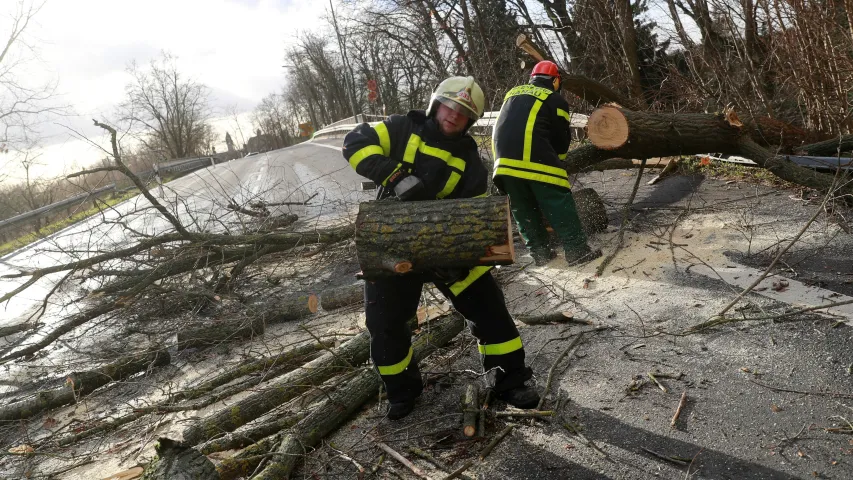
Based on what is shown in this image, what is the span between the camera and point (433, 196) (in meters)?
2.96

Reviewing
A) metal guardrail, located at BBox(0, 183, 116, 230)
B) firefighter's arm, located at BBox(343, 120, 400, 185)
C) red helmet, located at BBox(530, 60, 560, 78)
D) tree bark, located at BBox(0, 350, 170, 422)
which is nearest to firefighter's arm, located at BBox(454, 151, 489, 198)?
firefighter's arm, located at BBox(343, 120, 400, 185)

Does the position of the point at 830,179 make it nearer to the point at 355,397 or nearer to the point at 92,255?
the point at 355,397

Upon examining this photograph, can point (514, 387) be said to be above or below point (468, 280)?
below

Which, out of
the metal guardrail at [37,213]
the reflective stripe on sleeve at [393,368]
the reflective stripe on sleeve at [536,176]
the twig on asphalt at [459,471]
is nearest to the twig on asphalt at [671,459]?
the twig on asphalt at [459,471]

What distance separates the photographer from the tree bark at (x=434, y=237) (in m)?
2.69

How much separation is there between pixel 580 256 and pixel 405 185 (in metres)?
2.32

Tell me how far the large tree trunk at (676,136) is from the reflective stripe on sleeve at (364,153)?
2893 millimetres

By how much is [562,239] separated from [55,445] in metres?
3.78

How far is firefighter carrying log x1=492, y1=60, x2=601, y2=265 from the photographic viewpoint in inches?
177

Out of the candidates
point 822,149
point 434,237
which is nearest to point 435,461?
point 434,237

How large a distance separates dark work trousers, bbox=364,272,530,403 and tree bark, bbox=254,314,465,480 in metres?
0.24

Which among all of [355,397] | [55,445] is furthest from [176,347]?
[355,397]

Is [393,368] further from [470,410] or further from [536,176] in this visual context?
[536,176]

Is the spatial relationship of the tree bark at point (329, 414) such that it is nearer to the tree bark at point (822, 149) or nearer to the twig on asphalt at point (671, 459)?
the twig on asphalt at point (671, 459)
